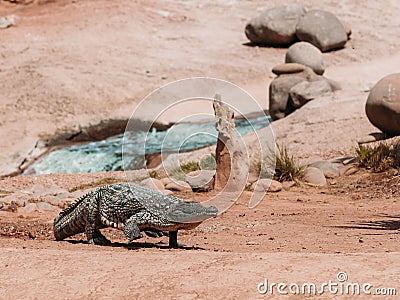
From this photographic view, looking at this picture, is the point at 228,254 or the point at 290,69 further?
the point at 290,69

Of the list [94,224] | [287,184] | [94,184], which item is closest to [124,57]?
[94,184]

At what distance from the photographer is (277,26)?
81.0 feet

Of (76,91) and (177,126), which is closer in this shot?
(177,126)

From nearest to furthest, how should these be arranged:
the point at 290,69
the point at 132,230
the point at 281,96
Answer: the point at 132,230
the point at 281,96
the point at 290,69

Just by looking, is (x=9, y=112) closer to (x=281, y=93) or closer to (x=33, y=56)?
(x=33, y=56)

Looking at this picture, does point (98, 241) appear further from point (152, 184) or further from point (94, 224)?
point (152, 184)

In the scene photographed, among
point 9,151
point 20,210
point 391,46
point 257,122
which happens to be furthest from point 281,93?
point 20,210

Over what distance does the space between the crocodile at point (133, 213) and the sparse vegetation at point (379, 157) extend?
18.2 ft

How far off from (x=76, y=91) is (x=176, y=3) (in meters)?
7.73

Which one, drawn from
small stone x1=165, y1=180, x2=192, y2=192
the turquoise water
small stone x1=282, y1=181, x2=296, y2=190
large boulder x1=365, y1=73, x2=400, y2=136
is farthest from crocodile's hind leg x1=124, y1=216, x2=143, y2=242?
the turquoise water

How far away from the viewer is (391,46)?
25.6 meters

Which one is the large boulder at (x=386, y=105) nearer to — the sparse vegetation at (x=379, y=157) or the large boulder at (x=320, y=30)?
the sparse vegetation at (x=379, y=157)

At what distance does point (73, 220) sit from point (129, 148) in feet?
36.7

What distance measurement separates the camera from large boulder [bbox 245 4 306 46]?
24.7 meters
